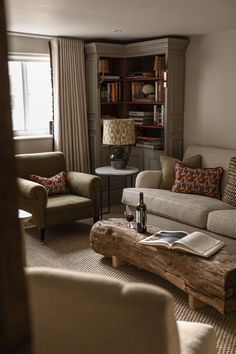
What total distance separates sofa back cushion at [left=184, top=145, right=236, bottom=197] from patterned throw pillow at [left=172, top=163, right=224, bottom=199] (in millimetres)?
60

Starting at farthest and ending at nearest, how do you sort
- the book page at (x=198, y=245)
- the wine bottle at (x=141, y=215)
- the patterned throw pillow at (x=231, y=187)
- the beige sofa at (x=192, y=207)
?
the patterned throw pillow at (x=231, y=187) → the beige sofa at (x=192, y=207) → the wine bottle at (x=141, y=215) → the book page at (x=198, y=245)

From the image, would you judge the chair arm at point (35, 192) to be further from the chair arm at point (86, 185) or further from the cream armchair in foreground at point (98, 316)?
the cream armchair in foreground at point (98, 316)

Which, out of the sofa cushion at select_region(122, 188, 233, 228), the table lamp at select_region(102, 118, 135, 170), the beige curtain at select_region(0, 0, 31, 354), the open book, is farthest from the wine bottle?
the beige curtain at select_region(0, 0, 31, 354)

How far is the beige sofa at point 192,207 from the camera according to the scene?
357cm

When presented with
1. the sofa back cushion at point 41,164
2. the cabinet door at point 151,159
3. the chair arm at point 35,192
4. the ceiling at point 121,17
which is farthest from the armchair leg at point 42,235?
the ceiling at point 121,17

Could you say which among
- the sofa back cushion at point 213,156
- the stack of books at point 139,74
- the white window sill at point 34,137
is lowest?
the sofa back cushion at point 213,156

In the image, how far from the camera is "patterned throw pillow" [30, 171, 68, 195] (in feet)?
15.1

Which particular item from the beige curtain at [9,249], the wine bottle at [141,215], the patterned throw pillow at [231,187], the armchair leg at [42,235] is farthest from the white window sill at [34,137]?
the beige curtain at [9,249]

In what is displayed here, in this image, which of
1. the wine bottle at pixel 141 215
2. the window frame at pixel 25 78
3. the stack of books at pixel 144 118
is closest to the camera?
the wine bottle at pixel 141 215

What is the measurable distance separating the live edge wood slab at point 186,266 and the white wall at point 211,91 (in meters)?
1.87

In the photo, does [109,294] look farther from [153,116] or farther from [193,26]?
[153,116]

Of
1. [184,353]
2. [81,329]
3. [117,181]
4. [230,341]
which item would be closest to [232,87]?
[117,181]

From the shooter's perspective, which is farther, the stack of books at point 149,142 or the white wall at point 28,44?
the stack of books at point 149,142

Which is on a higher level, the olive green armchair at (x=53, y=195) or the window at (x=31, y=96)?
the window at (x=31, y=96)
